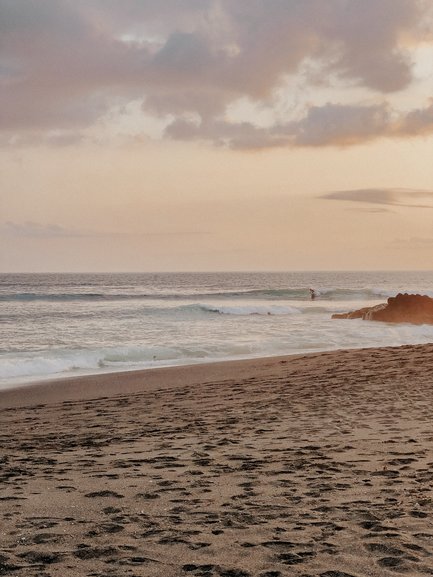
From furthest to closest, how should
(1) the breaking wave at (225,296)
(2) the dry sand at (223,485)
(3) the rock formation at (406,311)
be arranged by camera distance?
(1) the breaking wave at (225,296)
(3) the rock formation at (406,311)
(2) the dry sand at (223,485)

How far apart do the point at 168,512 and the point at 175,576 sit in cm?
139

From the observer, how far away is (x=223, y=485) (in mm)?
6395

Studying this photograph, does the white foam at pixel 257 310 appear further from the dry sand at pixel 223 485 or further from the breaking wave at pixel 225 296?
Result: the dry sand at pixel 223 485

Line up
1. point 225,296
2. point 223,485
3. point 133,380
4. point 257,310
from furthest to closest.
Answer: point 225,296, point 257,310, point 133,380, point 223,485

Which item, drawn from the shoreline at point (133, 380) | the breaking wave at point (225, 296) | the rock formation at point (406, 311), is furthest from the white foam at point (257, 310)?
the shoreline at point (133, 380)

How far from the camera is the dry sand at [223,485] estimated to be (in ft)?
14.9

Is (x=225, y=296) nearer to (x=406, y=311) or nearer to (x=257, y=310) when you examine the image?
(x=257, y=310)

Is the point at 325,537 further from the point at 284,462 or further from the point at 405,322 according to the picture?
the point at 405,322

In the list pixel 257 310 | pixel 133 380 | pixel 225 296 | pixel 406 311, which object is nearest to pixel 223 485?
→ pixel 133 380

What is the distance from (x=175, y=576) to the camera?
4242 millimetres

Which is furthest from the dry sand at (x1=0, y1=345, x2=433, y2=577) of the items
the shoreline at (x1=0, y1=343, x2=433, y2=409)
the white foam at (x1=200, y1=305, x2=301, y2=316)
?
the white foam at (x1=200, y1=305, x2=301, y2=316)

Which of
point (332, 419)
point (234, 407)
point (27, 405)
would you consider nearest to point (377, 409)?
point (332, 419)

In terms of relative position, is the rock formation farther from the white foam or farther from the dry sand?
the dry sand

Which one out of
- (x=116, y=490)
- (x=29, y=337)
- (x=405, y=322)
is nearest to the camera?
(x=116, y=490)
